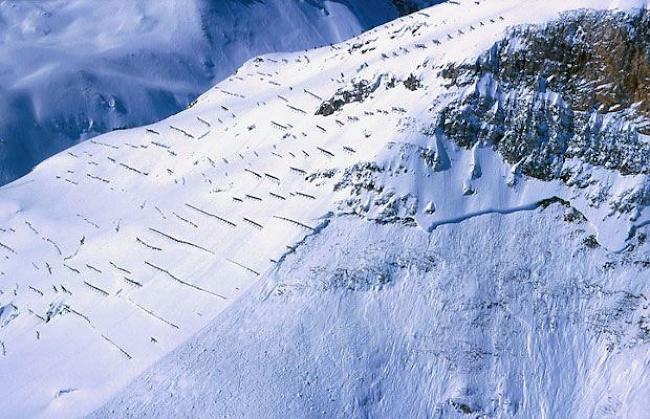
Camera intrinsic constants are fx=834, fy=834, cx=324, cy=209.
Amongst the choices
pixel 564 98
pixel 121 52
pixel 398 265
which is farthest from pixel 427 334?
pixel 121 52

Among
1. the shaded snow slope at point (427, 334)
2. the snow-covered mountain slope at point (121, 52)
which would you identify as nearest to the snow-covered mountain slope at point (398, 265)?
the shaded snow slope at point (427, 334)

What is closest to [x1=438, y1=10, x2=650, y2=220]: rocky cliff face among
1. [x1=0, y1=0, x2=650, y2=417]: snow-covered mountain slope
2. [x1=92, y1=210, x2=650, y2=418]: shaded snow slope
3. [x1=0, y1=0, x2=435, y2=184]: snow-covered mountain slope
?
[x1=0, y1=0, x2=650, y2=417]: snow-covered mountain slope

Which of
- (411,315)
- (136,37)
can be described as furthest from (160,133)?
(136,37)

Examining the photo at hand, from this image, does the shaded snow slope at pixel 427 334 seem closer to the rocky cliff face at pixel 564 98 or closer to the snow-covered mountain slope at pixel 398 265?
the snow-covered mountain slope at pixel 398 265

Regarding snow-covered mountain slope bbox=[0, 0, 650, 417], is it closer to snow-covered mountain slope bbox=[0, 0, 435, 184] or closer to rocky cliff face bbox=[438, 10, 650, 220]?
rocky cliff face bbox=[438, 10, 650, 220]

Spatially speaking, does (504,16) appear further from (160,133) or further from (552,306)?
Result: (160,133)

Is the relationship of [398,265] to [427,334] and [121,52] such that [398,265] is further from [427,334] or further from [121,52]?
[121,52]

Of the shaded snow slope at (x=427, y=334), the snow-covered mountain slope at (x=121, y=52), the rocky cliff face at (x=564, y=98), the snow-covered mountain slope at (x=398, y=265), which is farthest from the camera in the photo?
the snow-covered mountain slope at (x=121, y=52)
